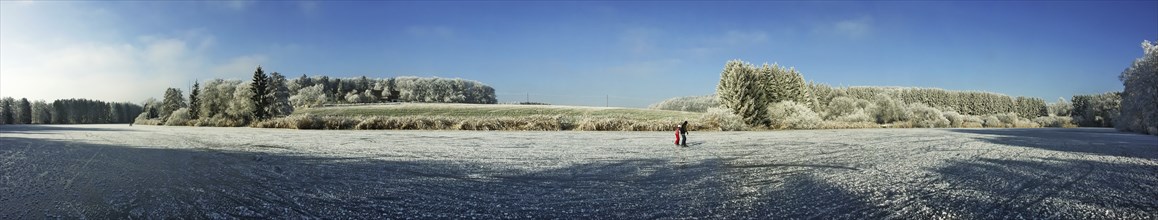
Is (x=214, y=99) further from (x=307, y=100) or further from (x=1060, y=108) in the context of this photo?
(x=1060, y=108)

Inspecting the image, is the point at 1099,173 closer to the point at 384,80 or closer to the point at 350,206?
the point at 350,206

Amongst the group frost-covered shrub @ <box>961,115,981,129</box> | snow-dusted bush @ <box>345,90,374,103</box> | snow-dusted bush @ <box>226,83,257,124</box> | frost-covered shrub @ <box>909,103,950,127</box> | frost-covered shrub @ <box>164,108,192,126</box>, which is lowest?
frost-covered shrub @ <box>961,115,981,129</box>

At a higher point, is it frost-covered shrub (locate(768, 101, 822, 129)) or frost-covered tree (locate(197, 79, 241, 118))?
frost-covered tree (locate(197, 79, 241, 118))

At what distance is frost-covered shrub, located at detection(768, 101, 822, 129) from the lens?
43.9m

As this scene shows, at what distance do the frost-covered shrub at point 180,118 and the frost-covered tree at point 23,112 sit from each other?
7189cm

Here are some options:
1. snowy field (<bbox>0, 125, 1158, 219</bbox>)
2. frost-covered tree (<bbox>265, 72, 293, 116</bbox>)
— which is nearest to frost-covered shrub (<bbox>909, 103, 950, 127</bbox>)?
snowy field (<bbox>0, 125, 1158, 219</bbox>)

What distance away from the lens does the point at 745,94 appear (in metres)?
42.7

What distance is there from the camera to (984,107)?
387 feet

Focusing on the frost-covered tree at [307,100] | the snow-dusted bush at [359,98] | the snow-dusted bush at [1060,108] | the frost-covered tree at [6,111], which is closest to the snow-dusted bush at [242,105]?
the frost-covered tree at [307,100]

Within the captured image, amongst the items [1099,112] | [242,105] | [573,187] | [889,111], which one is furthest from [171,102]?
[1099,112]

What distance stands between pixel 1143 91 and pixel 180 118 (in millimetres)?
72310

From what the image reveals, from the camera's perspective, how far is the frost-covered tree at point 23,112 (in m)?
95.6

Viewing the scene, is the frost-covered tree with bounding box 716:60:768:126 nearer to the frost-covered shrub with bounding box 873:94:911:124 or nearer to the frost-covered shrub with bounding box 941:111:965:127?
the frost-covered shrub with bounding box 873:94:911:124

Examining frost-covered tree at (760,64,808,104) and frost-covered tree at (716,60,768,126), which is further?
frost-covered tree at (760,64,808,104)
